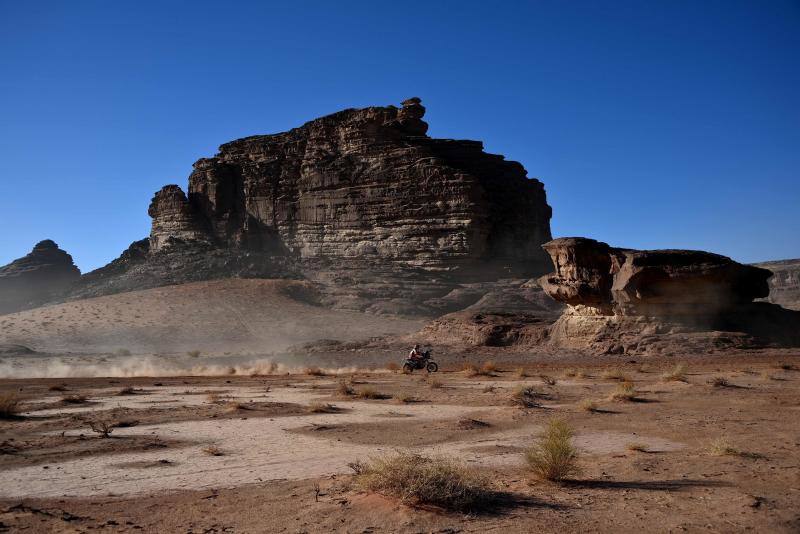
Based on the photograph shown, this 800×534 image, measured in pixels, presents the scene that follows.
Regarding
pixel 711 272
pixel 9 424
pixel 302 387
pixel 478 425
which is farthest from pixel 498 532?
pixel 711 272

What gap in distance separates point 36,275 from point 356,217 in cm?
5347

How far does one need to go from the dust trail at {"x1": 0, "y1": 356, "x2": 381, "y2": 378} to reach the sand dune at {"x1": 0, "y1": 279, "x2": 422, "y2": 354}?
223 inches

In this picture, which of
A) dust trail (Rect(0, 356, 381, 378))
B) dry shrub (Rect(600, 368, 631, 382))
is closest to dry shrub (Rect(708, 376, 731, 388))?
dry shrub (Rect(600, 368, 631, 382))

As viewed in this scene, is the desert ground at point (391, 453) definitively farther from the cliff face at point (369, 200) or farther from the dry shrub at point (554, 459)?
the cliff face at point (369, 200)

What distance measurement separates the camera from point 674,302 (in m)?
24.3

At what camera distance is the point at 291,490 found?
6.91 m

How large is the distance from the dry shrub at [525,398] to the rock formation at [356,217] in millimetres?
35121

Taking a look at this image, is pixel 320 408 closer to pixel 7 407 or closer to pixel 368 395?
pixel 368 395

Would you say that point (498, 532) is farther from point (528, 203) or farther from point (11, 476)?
point (528, 203)

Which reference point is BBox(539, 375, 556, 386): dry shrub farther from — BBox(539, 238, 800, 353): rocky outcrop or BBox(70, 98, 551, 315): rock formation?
BBox(70, 98, 551, 315): rock formation

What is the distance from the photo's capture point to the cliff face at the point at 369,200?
5594cm

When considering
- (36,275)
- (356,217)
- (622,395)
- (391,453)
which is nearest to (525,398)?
(622,395)

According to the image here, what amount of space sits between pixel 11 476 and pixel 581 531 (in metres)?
7.02

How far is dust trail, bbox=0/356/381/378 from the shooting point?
93.7ft
